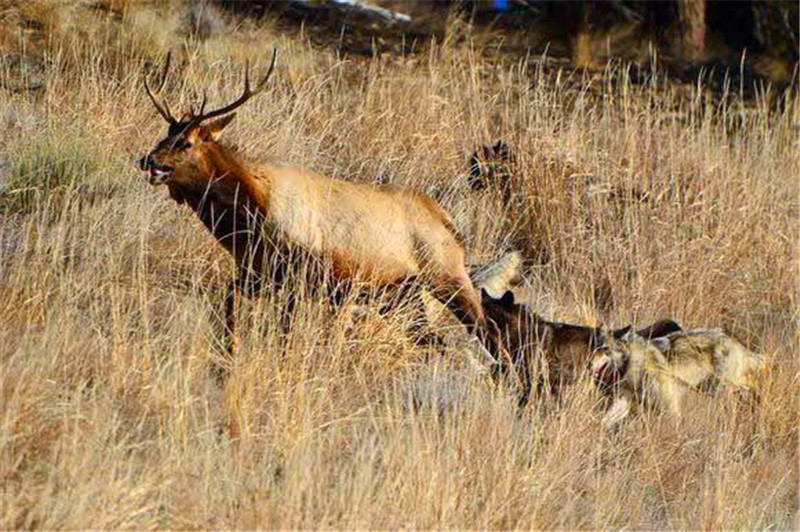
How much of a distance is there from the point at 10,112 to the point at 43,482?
4.47m

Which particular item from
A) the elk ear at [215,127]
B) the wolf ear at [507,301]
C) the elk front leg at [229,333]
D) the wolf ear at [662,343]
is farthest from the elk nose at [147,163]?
the wolf ear at [662,343]

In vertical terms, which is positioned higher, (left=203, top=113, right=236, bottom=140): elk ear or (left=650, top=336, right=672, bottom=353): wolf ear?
(left=203, top=113, right=236, bottom=140): elk ear

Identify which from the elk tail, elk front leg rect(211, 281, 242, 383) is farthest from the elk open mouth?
the elk tail

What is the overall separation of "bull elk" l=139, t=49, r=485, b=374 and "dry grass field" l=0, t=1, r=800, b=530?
0.62 feet

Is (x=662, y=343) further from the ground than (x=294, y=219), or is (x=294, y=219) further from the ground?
(x=294, y=219)

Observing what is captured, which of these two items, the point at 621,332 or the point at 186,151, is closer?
the point at 186,151

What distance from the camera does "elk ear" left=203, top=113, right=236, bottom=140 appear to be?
764 centimetres

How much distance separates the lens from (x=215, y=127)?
7.68 m

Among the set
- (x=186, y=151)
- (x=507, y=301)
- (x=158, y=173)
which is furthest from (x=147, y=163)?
(x=507, y=301)

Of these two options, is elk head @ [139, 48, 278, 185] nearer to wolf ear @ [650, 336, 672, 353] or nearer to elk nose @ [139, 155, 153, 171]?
elk nose @ [139, 155, 153, 171]

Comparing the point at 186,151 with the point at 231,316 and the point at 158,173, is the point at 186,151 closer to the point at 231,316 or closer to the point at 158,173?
the point at 158,173

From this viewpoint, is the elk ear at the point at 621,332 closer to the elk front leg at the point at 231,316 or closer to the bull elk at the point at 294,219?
the bull elk at the point at 294,219

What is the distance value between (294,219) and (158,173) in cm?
69

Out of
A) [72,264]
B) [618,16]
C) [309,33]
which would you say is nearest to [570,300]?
[72,264]
